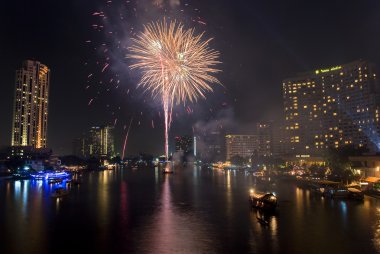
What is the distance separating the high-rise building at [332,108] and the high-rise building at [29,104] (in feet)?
306

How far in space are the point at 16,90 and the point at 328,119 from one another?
110900 millimetres

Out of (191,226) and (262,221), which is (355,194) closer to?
(262,221)

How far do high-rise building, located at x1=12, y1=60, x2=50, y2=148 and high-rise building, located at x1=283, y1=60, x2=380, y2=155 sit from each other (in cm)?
9330

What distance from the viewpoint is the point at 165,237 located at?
69.7 ft

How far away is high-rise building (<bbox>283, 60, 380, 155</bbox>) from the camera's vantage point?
109062mm

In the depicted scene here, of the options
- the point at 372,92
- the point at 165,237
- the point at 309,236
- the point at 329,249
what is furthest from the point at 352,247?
the point at 372,92

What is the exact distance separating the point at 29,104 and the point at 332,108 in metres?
108

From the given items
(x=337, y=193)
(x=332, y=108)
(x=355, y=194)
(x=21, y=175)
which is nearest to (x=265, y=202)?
(x=355, y=194)

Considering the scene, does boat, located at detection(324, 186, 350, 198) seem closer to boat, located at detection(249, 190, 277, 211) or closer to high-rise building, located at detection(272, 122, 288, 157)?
boat, located at detection(249, 190, 277, 211)

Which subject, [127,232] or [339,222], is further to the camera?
[339,222]

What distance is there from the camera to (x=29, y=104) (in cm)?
12731

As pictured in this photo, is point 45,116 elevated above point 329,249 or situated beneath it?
elevated above

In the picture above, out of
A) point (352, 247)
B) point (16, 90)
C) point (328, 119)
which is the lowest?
point (352, 247)

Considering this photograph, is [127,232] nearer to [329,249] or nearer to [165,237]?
[165,237]
